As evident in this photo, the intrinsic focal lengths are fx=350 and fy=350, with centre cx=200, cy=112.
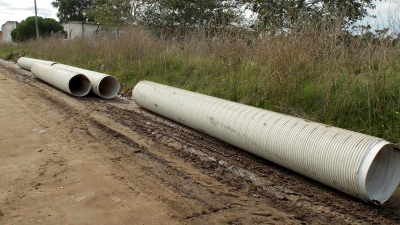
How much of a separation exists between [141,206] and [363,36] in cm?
416

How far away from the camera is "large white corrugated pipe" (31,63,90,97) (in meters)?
9.46

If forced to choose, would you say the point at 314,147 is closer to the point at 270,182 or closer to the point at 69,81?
the point at 270,182

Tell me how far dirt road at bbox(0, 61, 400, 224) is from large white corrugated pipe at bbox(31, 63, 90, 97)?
3.22 meters

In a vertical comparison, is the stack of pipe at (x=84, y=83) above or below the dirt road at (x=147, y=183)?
above

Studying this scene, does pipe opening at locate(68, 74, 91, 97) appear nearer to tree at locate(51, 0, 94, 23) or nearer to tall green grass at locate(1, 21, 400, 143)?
tall green grass at locate(1, 21, 400, 143)

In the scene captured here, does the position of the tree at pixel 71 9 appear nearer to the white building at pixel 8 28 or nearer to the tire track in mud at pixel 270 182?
the white building at pixel 8 28

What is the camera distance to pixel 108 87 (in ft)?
31.8

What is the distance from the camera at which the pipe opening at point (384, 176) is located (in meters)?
3.60

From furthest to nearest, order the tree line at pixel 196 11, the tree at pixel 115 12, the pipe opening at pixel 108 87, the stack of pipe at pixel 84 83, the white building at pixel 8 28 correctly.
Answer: the white building at pixel 8 28
the tree at pixel 115 12
the tree line at pixel 196 11
the pipe opening at pixel 108 87
the stack of pipe at pixel 84 83

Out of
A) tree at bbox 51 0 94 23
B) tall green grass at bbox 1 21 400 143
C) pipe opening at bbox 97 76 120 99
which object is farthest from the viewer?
tree at bbox 51 0 94 23

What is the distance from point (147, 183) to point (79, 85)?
281 inches

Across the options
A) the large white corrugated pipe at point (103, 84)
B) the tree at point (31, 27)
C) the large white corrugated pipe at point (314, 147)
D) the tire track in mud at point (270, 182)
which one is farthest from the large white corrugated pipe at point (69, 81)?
the tree at point (31, 27)

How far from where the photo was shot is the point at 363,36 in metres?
5.29

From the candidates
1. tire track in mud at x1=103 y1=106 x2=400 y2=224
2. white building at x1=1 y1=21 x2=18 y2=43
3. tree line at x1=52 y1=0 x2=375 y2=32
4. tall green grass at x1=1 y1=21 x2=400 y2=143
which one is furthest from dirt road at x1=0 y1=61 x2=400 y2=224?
white building at x1=1 y1=21 x2=18 y2=43
